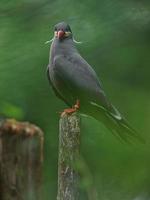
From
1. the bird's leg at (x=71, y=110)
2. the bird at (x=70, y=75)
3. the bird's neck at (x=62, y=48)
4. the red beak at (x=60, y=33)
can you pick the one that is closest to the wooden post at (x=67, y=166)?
the bird's leg at (x=71, y=110)

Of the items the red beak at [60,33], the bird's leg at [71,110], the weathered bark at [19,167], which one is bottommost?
the bird's leg at [71,110]

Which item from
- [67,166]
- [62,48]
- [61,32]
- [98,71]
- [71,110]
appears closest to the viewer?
[67,166]

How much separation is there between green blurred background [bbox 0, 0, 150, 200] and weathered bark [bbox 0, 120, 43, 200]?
2.5 inches

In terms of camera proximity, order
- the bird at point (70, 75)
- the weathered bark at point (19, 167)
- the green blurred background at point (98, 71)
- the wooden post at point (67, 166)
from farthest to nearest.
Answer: the bird at point (70, 75), the wooden post at point (67, 166), the weathered bark at point (19, 167), the green blurred background at point (98, 71)

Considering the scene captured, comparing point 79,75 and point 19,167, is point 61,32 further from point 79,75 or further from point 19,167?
point 19,167

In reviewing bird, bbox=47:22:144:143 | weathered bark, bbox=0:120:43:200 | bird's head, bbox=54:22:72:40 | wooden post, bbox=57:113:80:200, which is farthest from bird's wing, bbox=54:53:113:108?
weathered bark, bbox=0:120:43:200

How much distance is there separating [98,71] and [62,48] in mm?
776

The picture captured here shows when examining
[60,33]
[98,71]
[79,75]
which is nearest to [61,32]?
[60,33]

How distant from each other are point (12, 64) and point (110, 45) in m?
0.42

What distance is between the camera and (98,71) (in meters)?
3.45

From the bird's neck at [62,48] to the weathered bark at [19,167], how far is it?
2.49 metres

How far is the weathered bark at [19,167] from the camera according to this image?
1.40 meters

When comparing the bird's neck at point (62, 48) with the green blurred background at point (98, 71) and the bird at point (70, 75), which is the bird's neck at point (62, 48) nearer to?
the bird at point (70, 75)

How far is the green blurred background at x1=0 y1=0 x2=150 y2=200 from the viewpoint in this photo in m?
1.08
